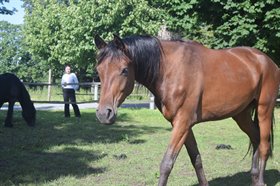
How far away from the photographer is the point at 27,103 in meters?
11.8

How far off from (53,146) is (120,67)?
491 cm

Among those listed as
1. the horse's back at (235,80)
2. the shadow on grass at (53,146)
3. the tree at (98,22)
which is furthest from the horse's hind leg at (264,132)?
the tree at (98,22)

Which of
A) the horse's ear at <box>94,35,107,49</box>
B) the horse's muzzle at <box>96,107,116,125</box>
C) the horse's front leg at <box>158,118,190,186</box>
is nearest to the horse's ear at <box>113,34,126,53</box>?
the horse's ear at <box>94,35,107,49</box>

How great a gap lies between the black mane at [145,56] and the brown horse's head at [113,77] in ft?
0.48

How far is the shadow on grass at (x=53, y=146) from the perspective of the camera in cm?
589

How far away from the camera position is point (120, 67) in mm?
3719

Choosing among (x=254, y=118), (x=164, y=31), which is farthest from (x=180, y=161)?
(x=164, y=31)

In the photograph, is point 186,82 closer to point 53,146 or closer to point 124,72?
point 124,72

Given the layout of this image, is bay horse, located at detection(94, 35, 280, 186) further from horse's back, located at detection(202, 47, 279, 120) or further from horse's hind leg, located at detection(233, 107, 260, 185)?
horse's hind leg, located at detection(233, 107, 260, 185)

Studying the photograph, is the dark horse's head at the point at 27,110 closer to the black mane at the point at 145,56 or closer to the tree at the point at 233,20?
the tree at the point at 233,20

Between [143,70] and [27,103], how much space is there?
833cm

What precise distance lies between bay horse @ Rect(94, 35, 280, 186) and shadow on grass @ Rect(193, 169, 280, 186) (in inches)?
14.2

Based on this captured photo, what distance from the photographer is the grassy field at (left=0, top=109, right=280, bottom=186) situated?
562 centimetres

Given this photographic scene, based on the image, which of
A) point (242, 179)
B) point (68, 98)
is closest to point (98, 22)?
point (68, 98)
